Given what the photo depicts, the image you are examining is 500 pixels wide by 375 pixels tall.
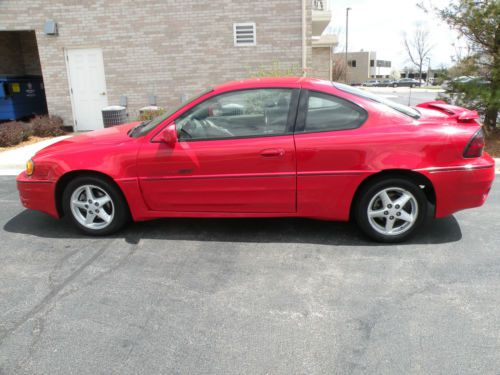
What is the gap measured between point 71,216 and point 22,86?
34.7 ft

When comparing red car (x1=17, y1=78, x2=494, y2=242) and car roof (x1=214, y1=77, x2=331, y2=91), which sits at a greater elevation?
car roof (x1=214, y1=77, x2=331, y2=91)

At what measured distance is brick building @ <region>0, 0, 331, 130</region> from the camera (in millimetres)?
11414

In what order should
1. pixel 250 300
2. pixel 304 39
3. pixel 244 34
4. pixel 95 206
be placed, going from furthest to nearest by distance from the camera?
pixel 244 34 < pixel 304 39 < pixel 95 206 < pixel 250 300

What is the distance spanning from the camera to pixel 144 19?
37.9ft

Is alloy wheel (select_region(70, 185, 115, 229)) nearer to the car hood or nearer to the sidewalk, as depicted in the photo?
the car hood

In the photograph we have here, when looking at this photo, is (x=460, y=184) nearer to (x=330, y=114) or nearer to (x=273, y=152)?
(x=330, y=114)

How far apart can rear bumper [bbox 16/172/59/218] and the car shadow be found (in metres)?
0.34

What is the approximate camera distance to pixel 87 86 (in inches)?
479

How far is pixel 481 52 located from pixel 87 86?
394 inches

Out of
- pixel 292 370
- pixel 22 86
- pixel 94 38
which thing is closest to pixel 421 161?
pixel 292 370

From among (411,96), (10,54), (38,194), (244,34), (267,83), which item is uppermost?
(244,34)

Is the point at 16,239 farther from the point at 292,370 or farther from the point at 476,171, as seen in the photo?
the point at 476,171

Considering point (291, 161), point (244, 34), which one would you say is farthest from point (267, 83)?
point (244, 34)

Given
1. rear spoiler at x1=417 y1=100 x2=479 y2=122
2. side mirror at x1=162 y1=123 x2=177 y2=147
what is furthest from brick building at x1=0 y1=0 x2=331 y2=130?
side mirror at x1=162 y1=123 x2=177 y2=147
